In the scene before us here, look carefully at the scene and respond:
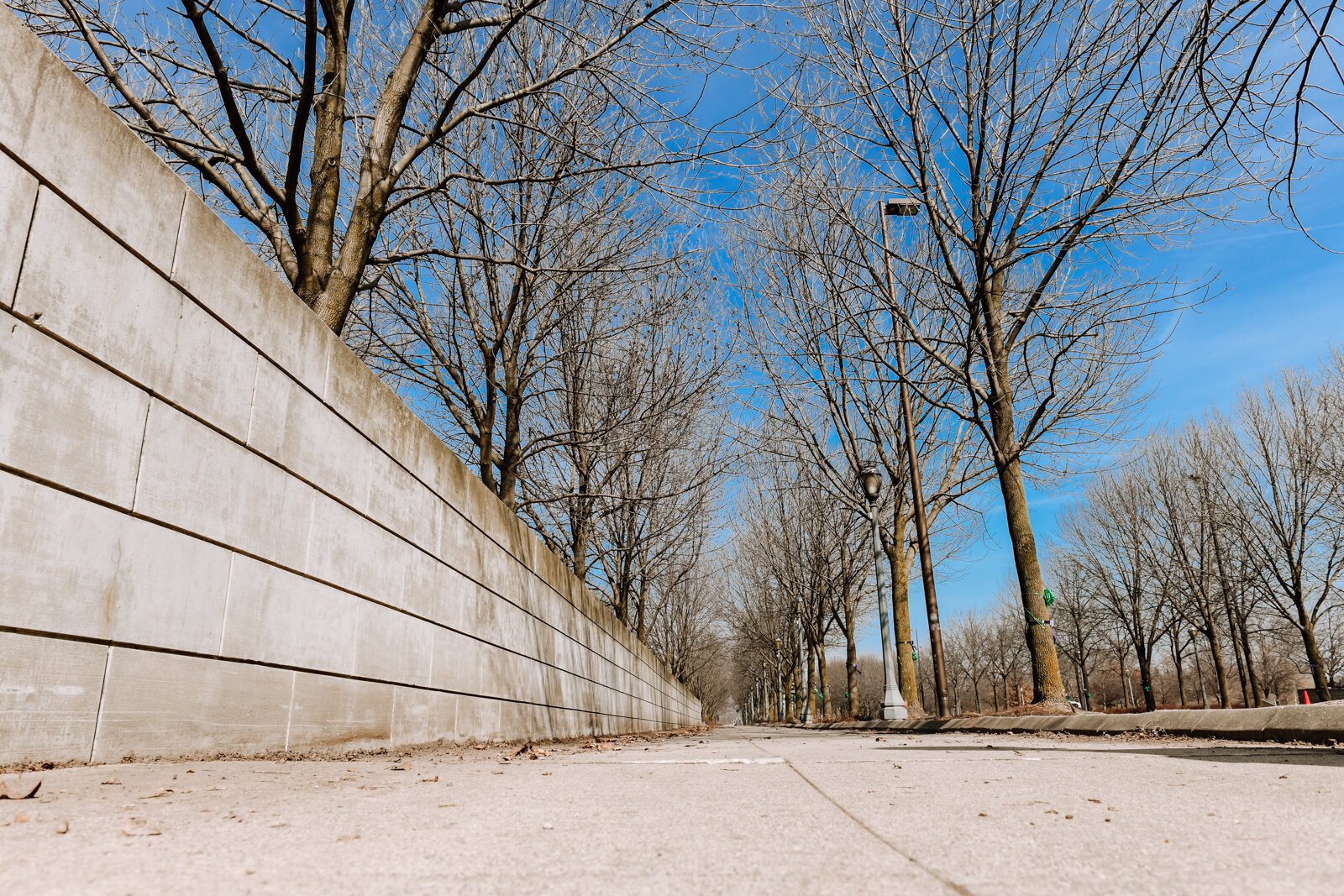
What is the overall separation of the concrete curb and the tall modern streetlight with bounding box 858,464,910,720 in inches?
187

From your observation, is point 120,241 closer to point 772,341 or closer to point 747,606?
point 772,341

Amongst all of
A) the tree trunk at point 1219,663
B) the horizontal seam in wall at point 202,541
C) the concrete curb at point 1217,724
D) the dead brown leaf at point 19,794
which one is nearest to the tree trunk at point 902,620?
the concrete curb at point 1217,724

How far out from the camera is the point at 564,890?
1.29 meters

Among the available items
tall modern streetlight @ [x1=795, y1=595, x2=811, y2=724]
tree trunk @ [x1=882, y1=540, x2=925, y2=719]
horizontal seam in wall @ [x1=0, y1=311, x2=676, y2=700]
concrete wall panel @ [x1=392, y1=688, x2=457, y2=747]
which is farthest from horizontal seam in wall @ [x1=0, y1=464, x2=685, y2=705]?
tall modern streetlight @ [x1=795, y1=595, x2=811, y2=724]

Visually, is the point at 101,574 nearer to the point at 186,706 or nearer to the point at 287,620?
the point at 186,706

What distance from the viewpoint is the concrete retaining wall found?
2.42m

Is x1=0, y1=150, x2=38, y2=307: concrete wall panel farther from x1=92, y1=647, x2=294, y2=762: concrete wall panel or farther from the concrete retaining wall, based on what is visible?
x1=92, y1=647, x2=294, y2=762: concrete wall panel

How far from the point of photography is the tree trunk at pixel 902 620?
48.8 ft

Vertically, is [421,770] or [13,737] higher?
[13,737]

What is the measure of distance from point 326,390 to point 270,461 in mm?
709

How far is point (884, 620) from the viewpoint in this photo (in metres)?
13.6

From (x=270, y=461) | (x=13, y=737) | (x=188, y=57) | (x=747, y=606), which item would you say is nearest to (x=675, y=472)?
(x=188, y=57)

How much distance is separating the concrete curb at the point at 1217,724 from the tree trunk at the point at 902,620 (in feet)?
22.0

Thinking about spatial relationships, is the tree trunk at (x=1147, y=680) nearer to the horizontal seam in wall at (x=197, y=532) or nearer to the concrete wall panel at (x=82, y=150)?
the horizontal seam in wall at (x=197, y=532)
